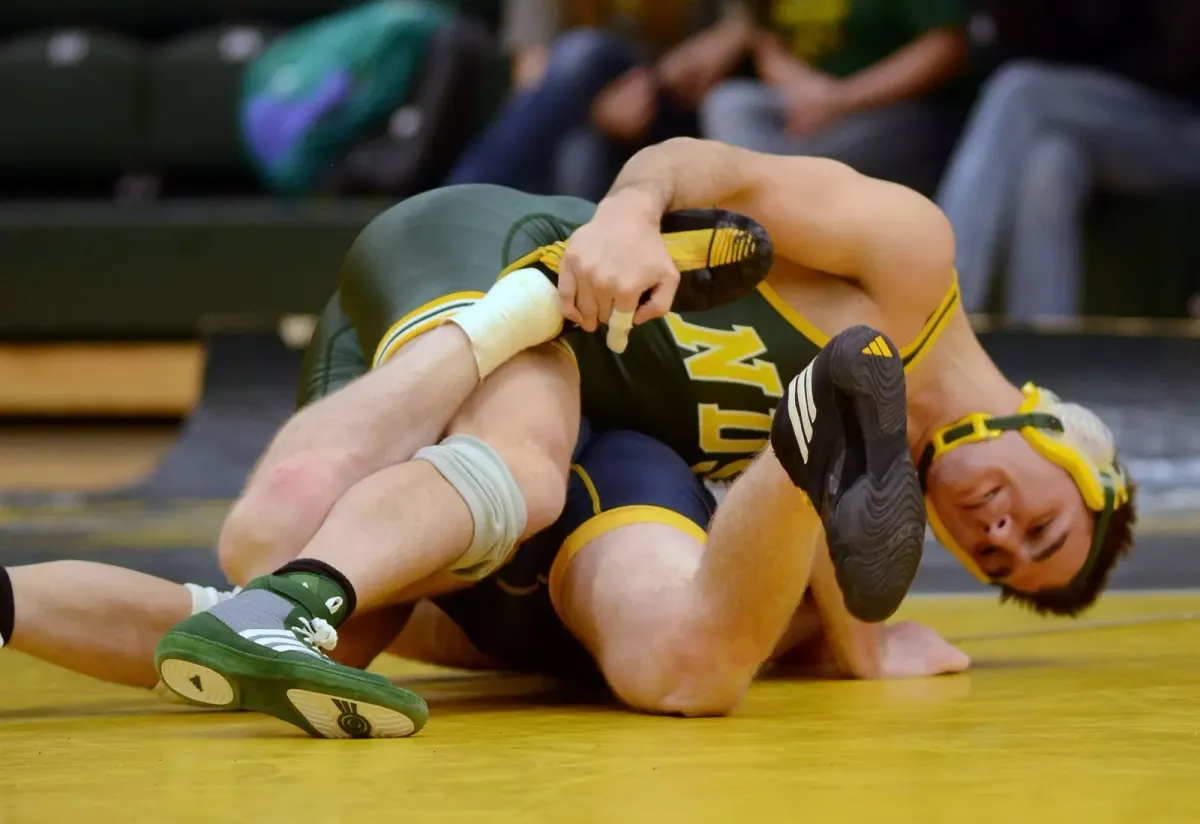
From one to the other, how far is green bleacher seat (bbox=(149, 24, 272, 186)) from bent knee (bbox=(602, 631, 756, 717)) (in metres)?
4.21

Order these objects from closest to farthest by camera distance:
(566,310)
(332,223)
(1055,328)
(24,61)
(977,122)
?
(566,310)
(1055,328)
(977,122)
(332,223)
(24,61)

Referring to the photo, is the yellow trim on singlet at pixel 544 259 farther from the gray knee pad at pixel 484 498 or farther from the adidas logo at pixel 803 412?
the adidas logo at pixel 803 412

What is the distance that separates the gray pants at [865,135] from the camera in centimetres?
410

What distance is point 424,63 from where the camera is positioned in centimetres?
474

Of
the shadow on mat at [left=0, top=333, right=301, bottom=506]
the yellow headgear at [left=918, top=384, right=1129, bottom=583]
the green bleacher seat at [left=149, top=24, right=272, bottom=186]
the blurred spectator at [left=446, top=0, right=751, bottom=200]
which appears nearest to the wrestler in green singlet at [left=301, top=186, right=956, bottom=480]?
the yellow headgear at [left=918, top=384, right=1129, bottom=583]

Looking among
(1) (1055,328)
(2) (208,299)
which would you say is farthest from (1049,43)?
(2) (208,299)

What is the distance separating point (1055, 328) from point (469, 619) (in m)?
2.21

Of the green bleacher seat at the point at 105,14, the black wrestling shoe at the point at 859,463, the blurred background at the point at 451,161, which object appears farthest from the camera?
the green bleacher seat at the point at 105,14

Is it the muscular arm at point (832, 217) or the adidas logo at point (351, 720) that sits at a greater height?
the muscular arm at point (832, 217)

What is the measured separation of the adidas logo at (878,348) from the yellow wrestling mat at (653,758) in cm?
29

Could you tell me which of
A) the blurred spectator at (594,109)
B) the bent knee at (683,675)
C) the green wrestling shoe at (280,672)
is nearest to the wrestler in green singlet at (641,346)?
the bent knee at (683,675)

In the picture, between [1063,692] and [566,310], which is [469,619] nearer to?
[566,310]

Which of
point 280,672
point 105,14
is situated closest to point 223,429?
point 280,672

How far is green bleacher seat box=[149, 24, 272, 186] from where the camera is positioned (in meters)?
5.33
